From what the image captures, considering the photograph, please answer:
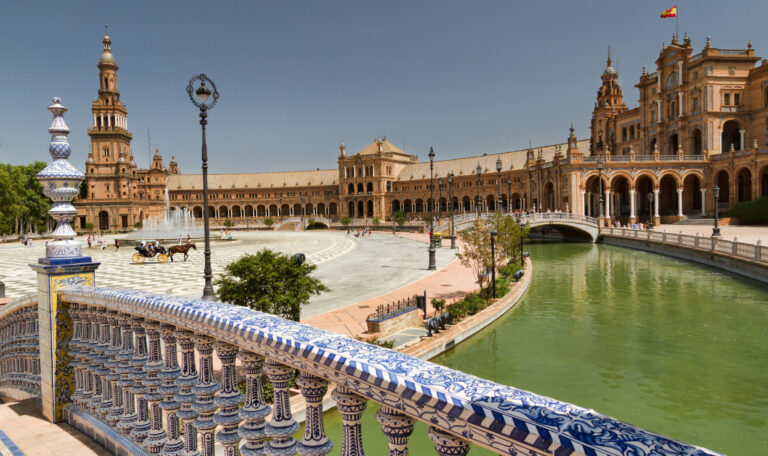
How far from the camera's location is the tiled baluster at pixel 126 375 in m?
3.88

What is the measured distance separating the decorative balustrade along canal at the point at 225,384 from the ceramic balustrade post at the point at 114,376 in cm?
1

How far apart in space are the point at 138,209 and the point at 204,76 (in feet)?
281

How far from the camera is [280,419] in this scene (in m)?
2.63

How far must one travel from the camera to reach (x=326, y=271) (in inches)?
1062

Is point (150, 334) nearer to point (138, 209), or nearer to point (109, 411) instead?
point (109, 411)

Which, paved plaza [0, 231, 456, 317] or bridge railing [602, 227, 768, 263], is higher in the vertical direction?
bridge railing [602, 227, 768, 263]

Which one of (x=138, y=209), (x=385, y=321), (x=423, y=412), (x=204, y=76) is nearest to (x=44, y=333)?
(x=423, y=412)

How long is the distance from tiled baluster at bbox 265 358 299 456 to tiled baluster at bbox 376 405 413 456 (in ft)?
2.24

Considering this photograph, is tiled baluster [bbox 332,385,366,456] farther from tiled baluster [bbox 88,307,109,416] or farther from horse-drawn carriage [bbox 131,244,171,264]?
horse-drawn carriage [bbox 131,244,171,264]

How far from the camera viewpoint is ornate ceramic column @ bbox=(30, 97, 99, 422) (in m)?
4.89

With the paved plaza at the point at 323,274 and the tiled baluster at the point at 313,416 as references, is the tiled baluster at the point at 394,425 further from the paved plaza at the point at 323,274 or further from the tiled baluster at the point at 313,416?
the paved plaza at the point at 323,274

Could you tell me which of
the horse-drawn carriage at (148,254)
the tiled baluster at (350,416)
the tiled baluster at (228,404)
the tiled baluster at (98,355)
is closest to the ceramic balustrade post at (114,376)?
the tiled baluster at (98,355)

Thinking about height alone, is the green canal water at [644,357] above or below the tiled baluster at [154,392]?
below

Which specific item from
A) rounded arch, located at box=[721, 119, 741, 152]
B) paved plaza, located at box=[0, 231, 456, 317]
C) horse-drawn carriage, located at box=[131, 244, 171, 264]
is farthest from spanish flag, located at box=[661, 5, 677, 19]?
horse-drawn carriage, located at box=[131, 244, 171, 264]
